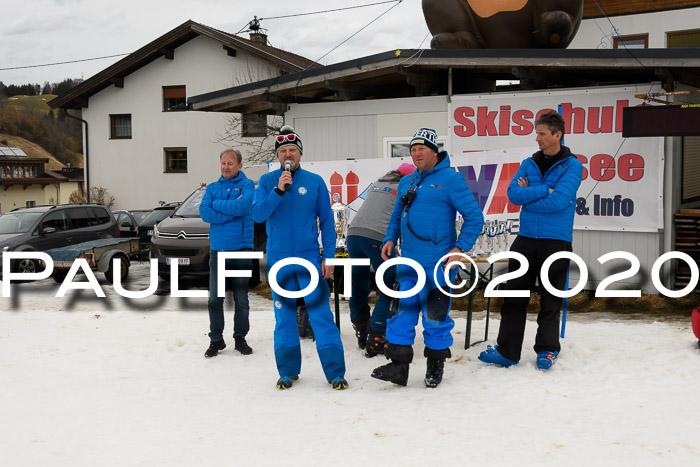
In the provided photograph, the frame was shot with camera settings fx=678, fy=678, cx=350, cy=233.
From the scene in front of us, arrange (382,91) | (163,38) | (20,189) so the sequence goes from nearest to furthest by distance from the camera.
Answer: (382,91) → (163,38) → (20,189)

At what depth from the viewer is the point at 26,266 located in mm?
12805

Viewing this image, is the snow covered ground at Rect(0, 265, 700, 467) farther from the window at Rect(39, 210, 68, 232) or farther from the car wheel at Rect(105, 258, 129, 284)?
the window at Rect(39, 210, 68, 232)

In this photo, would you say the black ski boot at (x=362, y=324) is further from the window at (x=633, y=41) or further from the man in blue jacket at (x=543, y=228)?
the window at (x=633, y=41)

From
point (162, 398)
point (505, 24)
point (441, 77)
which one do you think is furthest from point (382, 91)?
point (162, 398)

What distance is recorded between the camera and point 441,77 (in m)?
11.0

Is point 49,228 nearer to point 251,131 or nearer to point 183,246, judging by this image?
point 183,246

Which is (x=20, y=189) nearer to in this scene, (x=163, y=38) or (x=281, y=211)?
(x=163, y=38)

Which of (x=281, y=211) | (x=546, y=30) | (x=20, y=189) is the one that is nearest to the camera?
(x=281, y=211)

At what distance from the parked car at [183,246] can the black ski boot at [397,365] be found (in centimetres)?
681

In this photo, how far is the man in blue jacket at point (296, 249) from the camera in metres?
5.40

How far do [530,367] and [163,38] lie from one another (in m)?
25.7

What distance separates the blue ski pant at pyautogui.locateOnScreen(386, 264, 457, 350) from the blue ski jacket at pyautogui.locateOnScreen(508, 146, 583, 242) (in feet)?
2.98

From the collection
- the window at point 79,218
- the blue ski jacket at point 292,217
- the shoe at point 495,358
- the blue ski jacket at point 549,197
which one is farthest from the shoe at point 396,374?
the window at point 79,218

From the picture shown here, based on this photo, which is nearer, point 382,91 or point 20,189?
point 382,91
